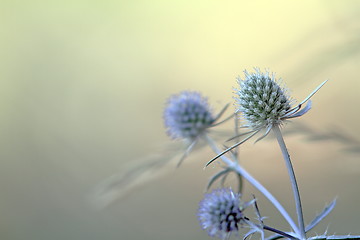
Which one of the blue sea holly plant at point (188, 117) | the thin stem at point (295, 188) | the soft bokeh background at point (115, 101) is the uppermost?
the soft bokeh background at point (115, 101)

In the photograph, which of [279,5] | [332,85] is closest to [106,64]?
[279,5]

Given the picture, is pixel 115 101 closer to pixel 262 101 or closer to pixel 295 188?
pixel 262 101

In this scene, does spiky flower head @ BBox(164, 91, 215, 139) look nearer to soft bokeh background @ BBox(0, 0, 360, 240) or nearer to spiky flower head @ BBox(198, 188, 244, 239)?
spiky flower head @ BBox(198, 188, 244, 239)

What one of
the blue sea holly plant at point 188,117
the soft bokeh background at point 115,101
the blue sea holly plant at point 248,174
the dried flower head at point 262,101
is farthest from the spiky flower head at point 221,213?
the soft bokeh background at point 115,101

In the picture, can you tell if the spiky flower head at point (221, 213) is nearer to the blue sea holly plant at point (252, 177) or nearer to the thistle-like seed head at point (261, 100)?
the blue sea holly plant at point (252, 177)

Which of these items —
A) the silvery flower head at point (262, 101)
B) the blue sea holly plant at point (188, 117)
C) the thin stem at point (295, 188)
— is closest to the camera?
the thin stem at point (295, 188)

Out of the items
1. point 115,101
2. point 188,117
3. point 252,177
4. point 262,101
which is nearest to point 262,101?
point 262,101

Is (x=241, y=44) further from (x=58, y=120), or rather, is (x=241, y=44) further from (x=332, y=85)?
(x=58, y=120)
